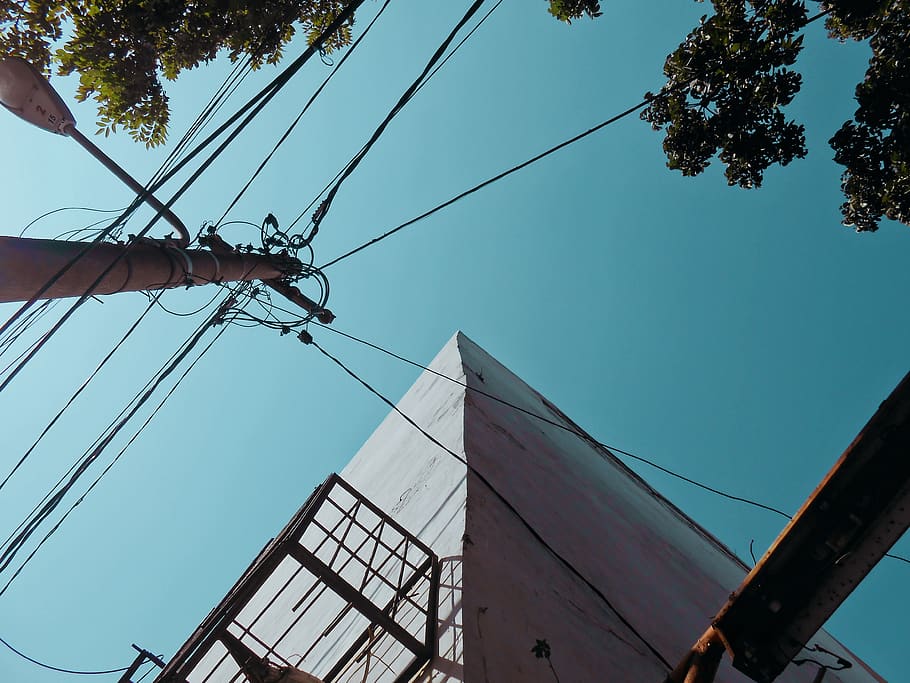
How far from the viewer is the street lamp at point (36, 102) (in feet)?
12.4

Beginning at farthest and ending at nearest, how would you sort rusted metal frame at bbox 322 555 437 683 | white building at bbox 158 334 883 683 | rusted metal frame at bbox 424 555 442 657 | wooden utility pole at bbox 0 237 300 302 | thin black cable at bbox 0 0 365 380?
rusted metal frame at bbox 322 555 437 683
white building at bbox 158 334 883 683
rusted metal frame at bbox 424 555 442 657
thin black cable at bbox 0 0 365 380
wooden utility pole at bbox 0 237 300 302

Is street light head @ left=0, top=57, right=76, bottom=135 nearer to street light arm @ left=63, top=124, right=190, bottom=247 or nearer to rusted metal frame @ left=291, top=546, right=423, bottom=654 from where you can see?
street light arm @ left=63, top=124, right=190, bottom=247

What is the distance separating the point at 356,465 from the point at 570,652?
855 cm

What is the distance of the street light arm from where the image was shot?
13.4ft

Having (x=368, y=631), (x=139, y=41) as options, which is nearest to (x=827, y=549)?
(x=368, y=631)

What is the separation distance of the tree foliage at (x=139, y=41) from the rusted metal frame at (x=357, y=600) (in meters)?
4.30

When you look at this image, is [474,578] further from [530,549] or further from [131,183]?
[131,183]

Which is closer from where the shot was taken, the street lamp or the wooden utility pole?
the wooden utility pole

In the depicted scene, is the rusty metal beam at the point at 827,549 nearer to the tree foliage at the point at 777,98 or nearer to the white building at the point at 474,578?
the white building at the point at 474,578

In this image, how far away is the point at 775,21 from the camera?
571 centimetres

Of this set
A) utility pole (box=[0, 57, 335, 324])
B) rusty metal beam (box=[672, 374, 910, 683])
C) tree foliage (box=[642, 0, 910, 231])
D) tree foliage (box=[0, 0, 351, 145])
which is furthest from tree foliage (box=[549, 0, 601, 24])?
rusty metal beam (box=[672, 374, 910, 683])

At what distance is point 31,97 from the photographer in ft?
12.8

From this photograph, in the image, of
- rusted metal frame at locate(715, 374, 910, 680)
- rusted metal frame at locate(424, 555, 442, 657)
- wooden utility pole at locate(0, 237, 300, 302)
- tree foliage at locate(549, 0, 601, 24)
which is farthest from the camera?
tree foliage at locate(549, 0, 601, 24)

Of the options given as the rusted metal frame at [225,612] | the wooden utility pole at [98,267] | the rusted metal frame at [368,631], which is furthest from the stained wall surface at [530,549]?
the wooden utility pole at [98,267]
